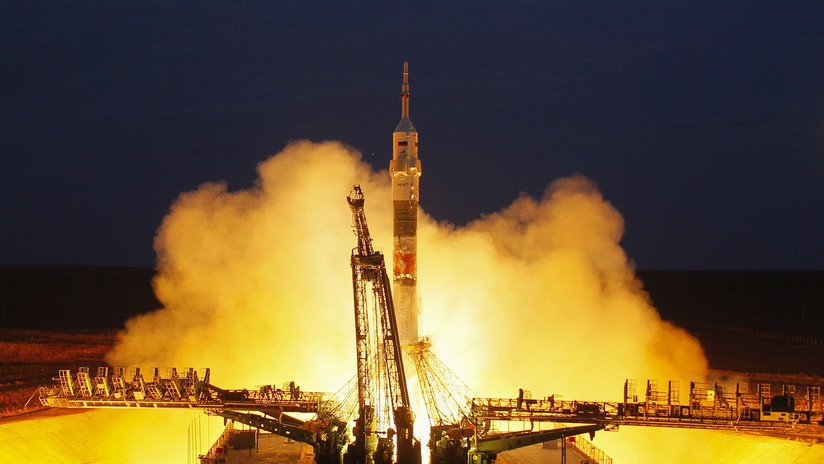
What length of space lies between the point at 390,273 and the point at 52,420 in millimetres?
14258

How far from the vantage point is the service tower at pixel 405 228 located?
32656 millimetres

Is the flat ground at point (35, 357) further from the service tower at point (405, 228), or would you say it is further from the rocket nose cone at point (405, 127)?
the rocket nose cone at point (405, 127)

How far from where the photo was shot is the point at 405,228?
32.6 metres

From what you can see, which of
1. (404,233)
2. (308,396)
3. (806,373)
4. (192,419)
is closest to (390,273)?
(404,233)

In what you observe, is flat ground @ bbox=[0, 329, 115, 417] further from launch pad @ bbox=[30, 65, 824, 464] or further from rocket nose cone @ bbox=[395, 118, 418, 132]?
rocket nose cone @ bbox=[395, 118, 418, 132]

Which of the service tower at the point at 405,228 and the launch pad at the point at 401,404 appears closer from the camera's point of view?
the launch pad at the point at 401,404

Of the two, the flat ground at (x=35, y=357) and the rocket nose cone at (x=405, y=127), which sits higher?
the rocket nose cone at (x=405, y=127)

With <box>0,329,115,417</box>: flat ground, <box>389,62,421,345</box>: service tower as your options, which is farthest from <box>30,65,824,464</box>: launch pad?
<box>0,329,115,417</box>: flat ground

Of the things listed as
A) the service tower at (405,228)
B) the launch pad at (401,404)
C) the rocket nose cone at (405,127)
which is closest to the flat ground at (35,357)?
the launch pad at (401,404)

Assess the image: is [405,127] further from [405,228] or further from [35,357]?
[35,357]

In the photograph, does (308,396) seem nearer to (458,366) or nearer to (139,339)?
(458,366)

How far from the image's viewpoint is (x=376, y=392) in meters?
32.0

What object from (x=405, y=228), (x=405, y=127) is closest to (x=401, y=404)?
(x=405, y=228)

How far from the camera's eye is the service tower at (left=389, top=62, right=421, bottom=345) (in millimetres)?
32656
